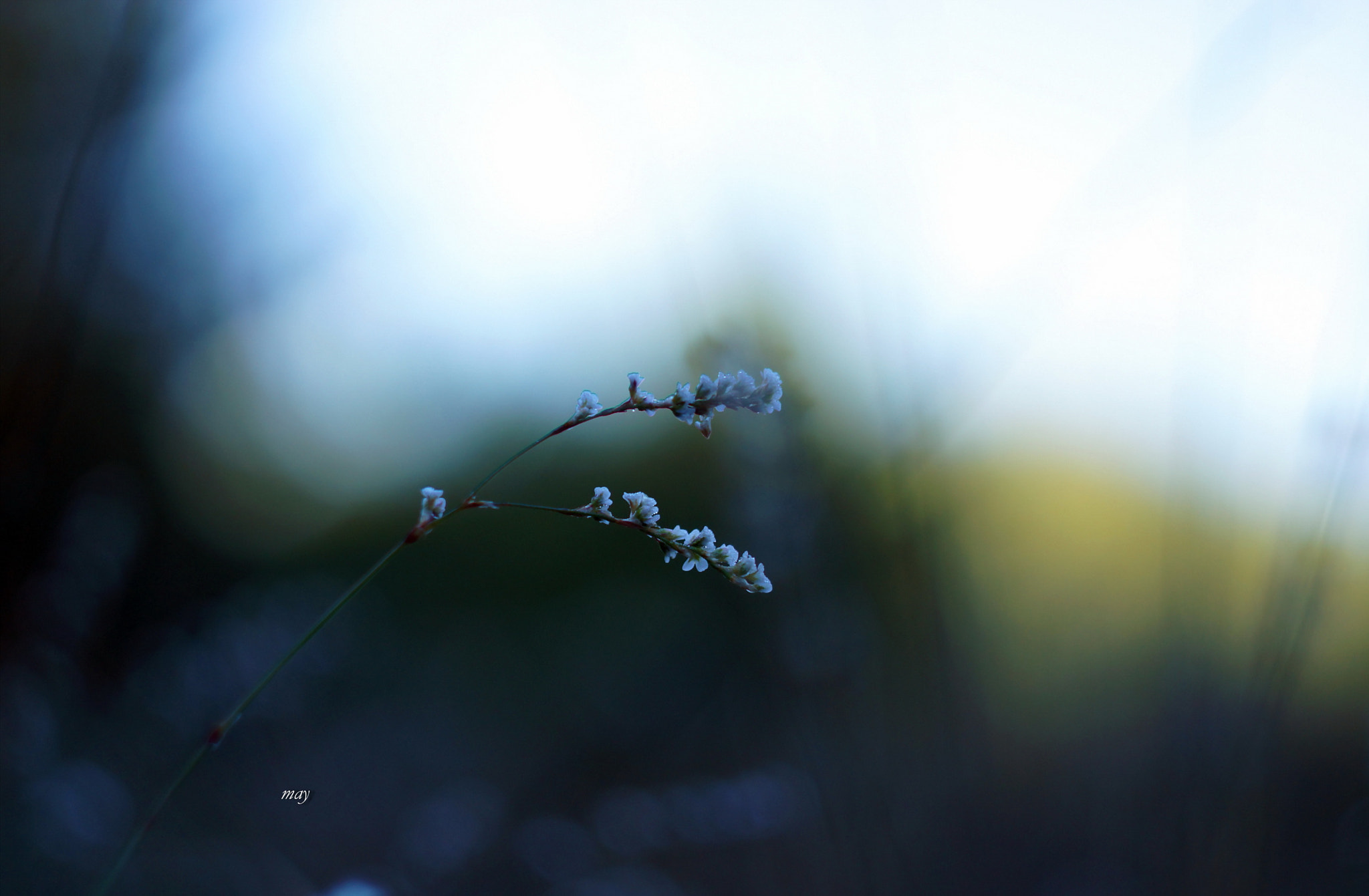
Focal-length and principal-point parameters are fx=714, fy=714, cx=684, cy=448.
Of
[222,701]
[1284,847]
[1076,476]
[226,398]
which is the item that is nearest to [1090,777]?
[1284,847]

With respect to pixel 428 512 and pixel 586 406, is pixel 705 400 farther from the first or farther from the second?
pixel 428 512

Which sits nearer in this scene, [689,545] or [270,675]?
[270,675]

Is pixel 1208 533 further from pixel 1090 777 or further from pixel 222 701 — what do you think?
pixel 222 701

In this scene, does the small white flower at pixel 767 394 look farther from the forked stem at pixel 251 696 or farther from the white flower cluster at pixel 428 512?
the white flower cluster at pixel 428 512

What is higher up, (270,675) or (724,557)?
(724,557)

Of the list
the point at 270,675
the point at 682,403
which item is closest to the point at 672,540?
the point at 682,403

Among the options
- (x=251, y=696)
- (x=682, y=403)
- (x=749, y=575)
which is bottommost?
(x=251, y=696)

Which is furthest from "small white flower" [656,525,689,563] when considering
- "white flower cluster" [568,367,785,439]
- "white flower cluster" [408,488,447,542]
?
"white flower cluster" [408,488,447,542]
